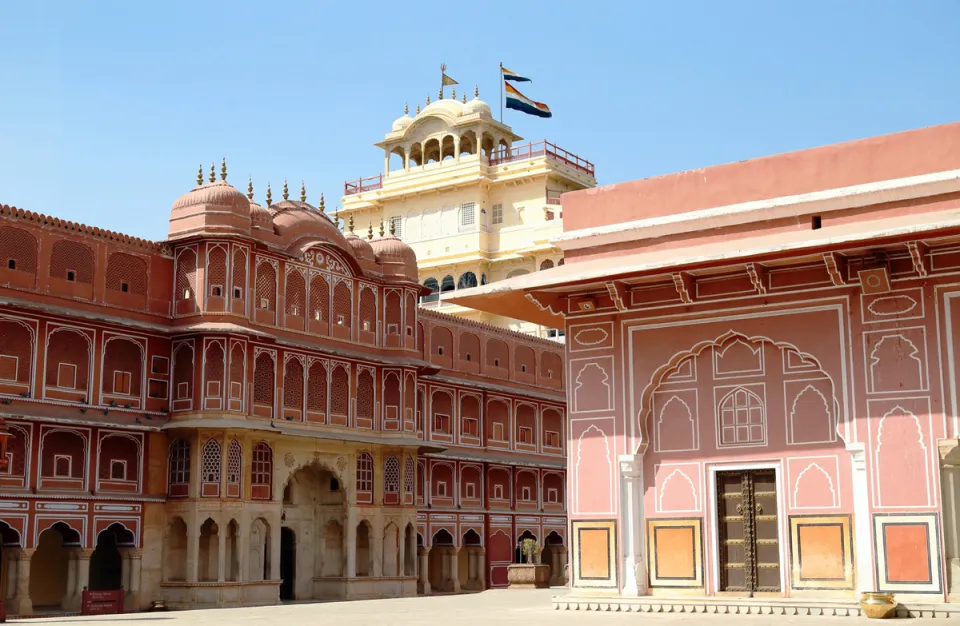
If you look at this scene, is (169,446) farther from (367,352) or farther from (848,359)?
(848,359)

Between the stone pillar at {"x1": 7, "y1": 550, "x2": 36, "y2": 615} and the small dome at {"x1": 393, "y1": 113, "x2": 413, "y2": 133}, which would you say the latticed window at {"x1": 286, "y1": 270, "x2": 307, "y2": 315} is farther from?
the small dome at {"x1": 393, "y1": 113, "x2": 413, "y2": 133}

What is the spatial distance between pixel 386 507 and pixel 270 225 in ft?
26.5

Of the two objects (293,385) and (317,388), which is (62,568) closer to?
(293,385)

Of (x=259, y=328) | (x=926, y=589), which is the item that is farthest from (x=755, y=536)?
(x=259, y=328)

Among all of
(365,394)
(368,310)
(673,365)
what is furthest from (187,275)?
(673,365)

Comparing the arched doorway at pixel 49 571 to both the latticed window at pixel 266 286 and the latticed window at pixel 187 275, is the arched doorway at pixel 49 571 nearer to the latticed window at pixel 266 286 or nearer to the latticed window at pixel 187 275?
the latticed window at pixel 187 275

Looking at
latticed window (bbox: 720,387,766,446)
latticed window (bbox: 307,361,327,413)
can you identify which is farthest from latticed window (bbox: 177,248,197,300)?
latticed window (bbox: 720,387,766,446)

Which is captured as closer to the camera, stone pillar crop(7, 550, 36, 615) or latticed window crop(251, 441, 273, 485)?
stone pillar crop(7, 550, 36, 615)

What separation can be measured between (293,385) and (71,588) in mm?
7257

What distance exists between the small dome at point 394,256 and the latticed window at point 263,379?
216 inches

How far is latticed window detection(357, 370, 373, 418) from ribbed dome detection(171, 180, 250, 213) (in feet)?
19.0

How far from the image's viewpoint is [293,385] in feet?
100.0

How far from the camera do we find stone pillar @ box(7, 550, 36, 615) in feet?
81.5

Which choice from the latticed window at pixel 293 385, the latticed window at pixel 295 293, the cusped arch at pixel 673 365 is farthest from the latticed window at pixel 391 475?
the cusped arch at pixel 673 365
